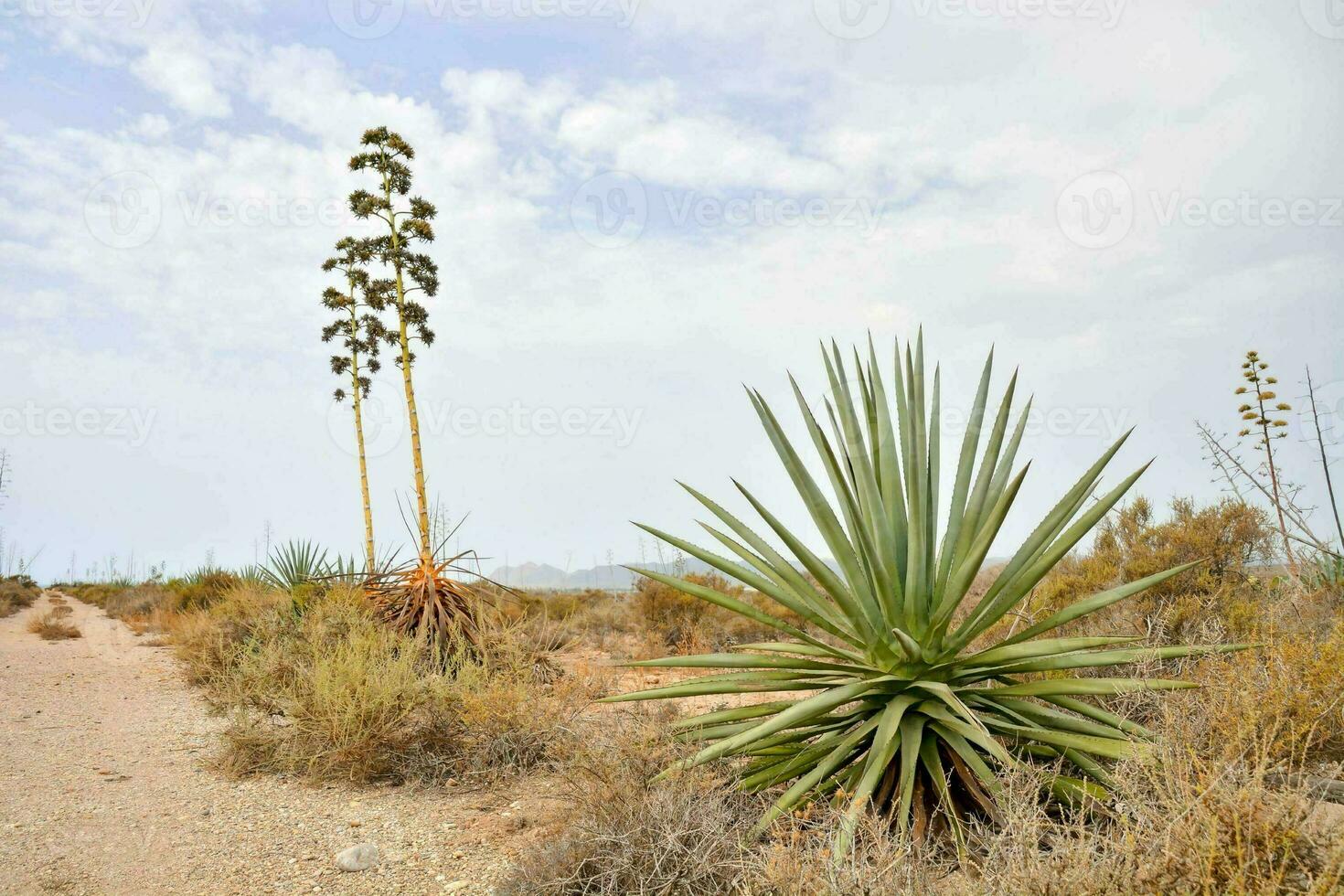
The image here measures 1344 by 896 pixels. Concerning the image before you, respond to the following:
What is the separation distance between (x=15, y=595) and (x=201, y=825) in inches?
963

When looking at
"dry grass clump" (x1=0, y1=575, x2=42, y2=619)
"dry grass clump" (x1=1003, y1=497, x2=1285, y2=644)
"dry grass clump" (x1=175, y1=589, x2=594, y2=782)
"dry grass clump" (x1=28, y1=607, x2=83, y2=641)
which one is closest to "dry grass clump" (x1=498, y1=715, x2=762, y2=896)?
"dry grass clump" (x1=175, y1=589, x2=594, y2=782)

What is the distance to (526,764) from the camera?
5844 mm

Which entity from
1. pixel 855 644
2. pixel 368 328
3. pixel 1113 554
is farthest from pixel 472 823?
pixel 368 328

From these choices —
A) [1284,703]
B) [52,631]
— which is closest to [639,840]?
[1284,703]

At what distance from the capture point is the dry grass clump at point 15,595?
21.3 m

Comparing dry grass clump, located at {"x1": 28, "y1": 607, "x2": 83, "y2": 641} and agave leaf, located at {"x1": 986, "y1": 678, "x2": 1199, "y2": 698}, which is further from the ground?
dry grass clump, located at {"x1": 28, "y1": 607, "x2": 83, "y2": 641}

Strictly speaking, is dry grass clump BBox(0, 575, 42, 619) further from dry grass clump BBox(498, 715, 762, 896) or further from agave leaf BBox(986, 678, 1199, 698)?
agave leaf BBox(986, 678, 1199, 698)

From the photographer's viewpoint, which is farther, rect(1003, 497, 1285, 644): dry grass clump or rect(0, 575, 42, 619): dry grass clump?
rect(0, 575, 42, 619): dry grass clump

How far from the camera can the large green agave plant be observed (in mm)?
3596

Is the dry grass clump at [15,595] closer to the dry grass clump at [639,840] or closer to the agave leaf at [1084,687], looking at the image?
the dry grass clump at [639,840]

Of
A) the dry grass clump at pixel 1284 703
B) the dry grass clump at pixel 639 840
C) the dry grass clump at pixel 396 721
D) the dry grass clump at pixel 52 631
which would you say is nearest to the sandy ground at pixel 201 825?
the dry grass clump at pixel 396 721

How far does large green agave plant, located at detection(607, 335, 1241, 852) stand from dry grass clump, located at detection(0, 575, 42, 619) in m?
23.6

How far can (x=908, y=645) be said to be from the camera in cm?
345

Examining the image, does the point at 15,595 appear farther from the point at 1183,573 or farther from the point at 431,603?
the point at 1183,573
